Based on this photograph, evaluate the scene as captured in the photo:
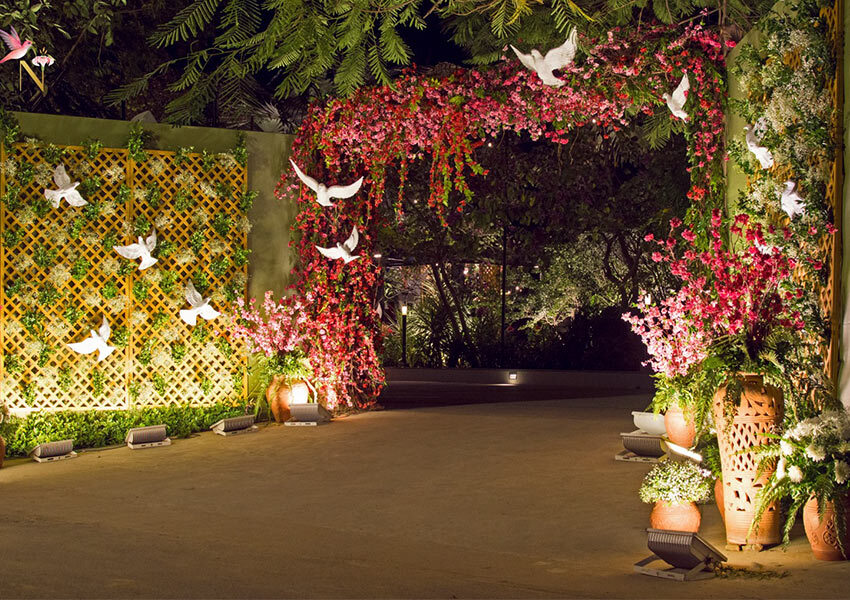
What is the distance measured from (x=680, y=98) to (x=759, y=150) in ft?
4.90

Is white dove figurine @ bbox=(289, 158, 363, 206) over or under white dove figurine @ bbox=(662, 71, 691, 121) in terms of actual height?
under

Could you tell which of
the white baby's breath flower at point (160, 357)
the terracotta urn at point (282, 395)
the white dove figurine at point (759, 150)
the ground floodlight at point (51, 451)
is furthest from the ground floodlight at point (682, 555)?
the white baby's breath flower at point (160, 357)

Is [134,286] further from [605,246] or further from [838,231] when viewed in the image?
[605,246]

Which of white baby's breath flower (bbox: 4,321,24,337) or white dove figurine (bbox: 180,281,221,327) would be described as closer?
white baby's breath flower (bbox: 4,321,24,337)

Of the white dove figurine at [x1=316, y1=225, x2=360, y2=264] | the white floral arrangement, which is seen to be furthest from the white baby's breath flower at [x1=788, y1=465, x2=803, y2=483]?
the white dove figurine at [x1=316, y1=225, x2=360, y2=264]

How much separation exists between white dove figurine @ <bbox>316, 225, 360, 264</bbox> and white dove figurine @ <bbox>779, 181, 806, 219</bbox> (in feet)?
16.5

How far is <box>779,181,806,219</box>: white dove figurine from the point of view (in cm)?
536

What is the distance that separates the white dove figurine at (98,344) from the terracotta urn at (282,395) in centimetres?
161

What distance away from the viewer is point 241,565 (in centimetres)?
440

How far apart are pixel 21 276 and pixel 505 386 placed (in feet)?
26.6

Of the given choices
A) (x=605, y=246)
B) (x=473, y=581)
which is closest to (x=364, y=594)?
(x=473, y=581)

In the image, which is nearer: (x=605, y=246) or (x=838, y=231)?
(x=838, y=231)

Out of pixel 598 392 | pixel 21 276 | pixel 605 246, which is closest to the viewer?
pixel 21 276

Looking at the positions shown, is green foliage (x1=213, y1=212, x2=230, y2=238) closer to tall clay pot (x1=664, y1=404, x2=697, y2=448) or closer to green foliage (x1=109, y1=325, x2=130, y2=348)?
green foliage (x1=109, y1=325, x2=130, y2=348)
